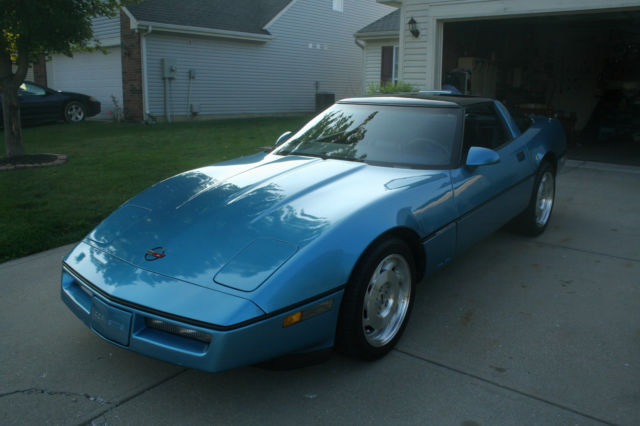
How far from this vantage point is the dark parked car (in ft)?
48.0

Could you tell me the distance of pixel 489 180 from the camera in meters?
4.07

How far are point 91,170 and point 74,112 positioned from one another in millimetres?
8971

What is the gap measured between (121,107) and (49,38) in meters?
9.43

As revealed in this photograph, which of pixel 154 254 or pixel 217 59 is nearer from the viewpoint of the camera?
pixel 154 254

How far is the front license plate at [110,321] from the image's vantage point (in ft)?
8.25

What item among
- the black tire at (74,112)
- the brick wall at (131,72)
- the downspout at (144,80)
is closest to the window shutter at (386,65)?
the downspout at (144,80)

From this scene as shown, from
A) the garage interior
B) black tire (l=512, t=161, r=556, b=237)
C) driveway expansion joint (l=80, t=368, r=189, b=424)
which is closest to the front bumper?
driveway expansion joint (l=80, t=368, r=189, b=424)

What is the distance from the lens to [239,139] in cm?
1208

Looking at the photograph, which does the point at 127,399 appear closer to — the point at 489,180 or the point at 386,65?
the point at 489,180

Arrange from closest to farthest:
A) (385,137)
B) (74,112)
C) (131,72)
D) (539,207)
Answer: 1. (385,137)
2. (539,207)
3. (74,112)
4. (131,72)

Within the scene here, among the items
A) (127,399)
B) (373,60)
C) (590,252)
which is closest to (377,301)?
(127,399)

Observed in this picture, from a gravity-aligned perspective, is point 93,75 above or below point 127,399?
above

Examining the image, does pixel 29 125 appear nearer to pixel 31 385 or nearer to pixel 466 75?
pixel 466 75

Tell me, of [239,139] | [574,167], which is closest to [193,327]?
[574,167]
